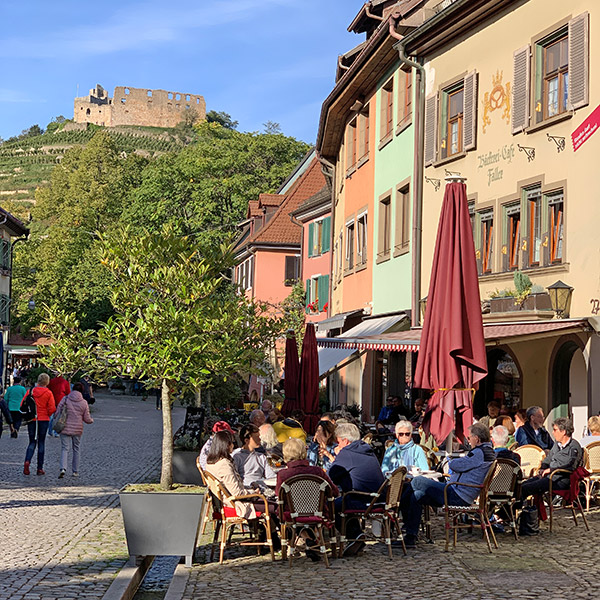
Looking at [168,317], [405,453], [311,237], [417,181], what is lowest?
[405,453]

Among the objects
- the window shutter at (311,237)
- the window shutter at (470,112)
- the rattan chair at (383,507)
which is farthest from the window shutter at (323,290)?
the rattan chair at (383,507)

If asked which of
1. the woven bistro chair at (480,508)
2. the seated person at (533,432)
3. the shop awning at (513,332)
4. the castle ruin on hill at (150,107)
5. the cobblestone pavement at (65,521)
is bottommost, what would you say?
the cobblestone pavement at (65,521)

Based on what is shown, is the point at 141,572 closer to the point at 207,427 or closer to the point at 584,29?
the point at 207,427

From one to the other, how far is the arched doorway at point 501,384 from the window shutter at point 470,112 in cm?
391

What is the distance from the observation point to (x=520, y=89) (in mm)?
17781

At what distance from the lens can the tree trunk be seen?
12922 millimetres

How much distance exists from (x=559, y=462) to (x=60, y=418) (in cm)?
869

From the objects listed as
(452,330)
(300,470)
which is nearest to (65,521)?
(300,470)

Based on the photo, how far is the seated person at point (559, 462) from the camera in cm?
1140

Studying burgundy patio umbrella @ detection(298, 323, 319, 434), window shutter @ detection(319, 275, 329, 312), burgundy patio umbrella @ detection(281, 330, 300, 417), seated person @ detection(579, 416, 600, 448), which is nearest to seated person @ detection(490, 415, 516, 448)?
seated person @ detection(579, 416, 600, 448)

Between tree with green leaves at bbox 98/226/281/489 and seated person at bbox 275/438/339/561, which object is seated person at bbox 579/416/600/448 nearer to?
tree with green leaves at bbox 98/226/281/489

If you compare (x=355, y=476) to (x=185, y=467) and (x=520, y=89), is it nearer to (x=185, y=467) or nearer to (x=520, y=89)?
(x=185, y=467)

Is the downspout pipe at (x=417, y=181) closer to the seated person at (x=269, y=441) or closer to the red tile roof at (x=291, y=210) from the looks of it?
the seated person at (x=269, y=441)

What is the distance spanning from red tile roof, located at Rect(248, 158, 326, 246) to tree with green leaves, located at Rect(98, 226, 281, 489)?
116ft
